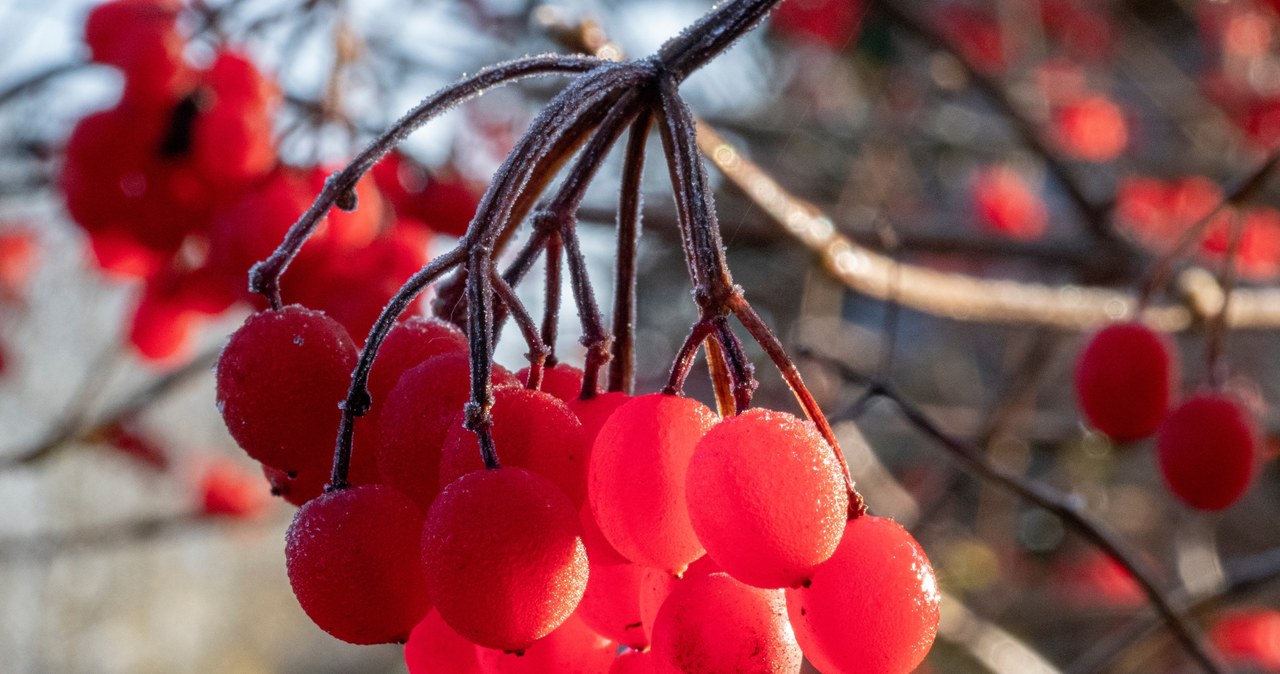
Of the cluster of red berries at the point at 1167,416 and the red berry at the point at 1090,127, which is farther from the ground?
the red berry at the point at 1090,127

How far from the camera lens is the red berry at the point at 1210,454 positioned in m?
1.08

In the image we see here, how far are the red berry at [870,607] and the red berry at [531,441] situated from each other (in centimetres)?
12

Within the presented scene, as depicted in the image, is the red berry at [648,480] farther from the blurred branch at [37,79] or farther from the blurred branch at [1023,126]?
the blurred branch at [1023,126]

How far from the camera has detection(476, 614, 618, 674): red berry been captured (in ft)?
1.83

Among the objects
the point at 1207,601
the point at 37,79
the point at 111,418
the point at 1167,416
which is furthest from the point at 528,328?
the point at 111,418

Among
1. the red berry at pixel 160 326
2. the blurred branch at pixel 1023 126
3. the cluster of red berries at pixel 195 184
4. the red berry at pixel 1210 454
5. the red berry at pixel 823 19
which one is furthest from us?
the red berry at pixel 823 19

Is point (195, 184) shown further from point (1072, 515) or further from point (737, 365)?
point (1072, 515)

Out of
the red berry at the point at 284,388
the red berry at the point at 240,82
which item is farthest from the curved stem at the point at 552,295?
the red berry at the point at 240,82

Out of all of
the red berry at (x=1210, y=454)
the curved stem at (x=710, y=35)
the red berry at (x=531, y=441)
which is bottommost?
the red berry at (x=1210, y=454)

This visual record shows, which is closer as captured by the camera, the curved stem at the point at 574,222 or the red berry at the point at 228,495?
the curved stem at the point at 574,222

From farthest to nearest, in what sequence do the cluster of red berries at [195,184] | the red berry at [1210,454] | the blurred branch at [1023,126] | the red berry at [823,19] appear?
1. the red berry at [823,19]
2. the blurred branch at [1023,126]
3. the red berry at [1210,454]
4. the cluster of red berries at [195,184]

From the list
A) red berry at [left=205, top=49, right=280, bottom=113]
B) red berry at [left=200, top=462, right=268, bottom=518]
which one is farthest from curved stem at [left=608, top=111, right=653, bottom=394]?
red berry at [left=200, top=462, right=268, bottom=518]

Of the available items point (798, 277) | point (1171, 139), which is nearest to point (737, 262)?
point (798, 277)

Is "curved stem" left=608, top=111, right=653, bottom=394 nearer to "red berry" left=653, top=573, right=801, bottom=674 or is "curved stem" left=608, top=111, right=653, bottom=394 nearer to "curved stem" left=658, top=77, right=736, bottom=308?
"curved stem" left=658, top=77, right=736, bottom=308
